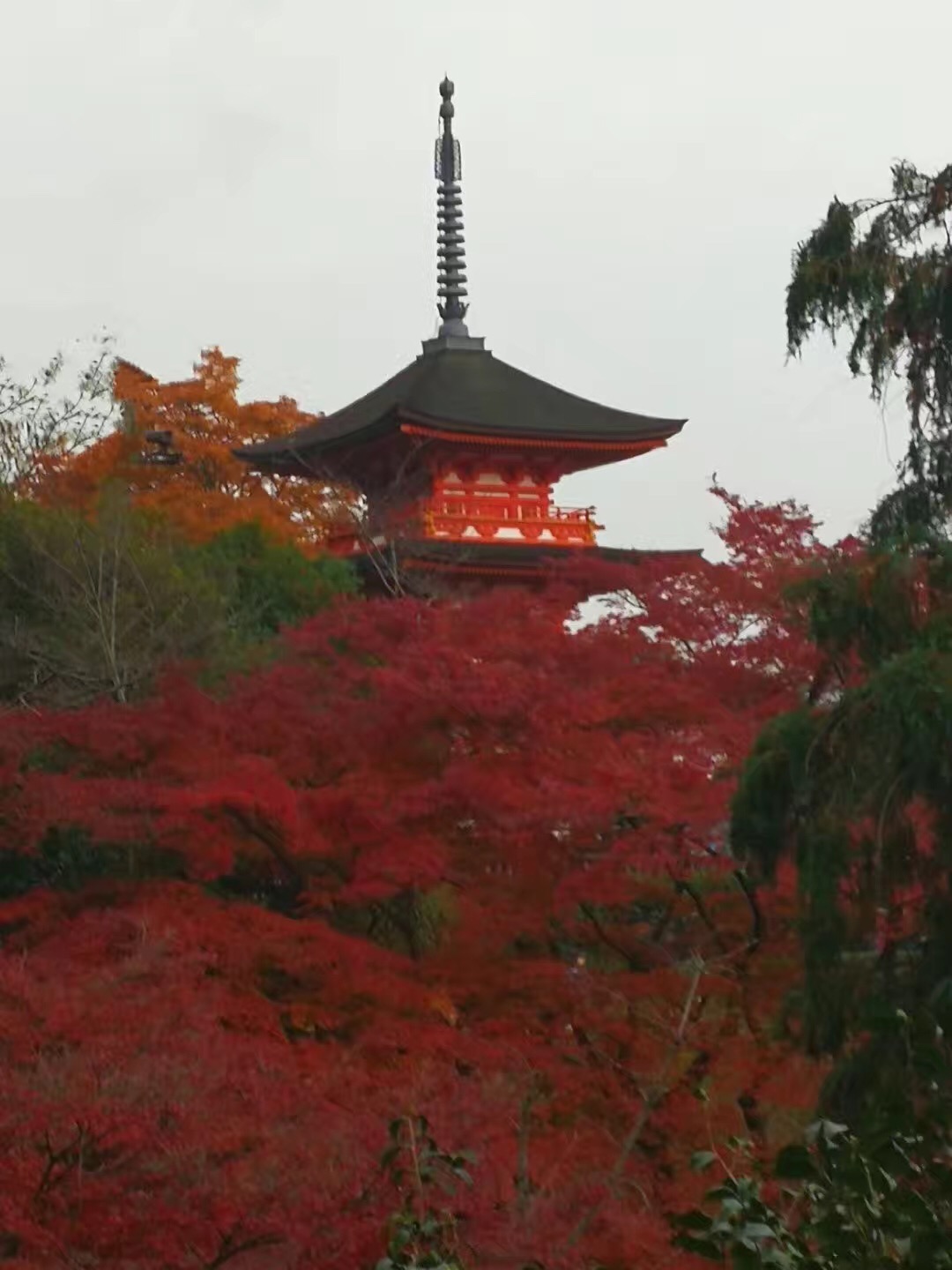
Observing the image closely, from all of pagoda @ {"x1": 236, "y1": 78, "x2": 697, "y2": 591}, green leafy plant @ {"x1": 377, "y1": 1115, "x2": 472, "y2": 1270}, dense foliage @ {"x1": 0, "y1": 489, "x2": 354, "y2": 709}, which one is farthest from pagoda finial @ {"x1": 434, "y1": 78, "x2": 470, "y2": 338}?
green leafy plant @ {"x1": 377, "y1": 1115, "x2": 472, "y2": 1270}

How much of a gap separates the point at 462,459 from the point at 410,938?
1285cm

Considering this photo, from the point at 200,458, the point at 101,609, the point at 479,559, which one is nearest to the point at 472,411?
the point at 479,559

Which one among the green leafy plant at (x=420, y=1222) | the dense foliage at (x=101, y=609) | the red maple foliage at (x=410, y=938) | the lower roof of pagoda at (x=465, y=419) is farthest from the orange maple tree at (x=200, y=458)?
the green leafy plant at (x=420, y=1222)

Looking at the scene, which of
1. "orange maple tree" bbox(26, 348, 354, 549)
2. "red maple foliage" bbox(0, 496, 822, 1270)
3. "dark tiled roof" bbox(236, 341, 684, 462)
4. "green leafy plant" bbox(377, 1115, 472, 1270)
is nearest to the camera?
"green leafy plant" bbox(377, 1115, 472, 1270)

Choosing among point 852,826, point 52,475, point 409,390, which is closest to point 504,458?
point 409,390

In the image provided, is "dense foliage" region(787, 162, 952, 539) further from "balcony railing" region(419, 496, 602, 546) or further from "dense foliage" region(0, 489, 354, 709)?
"balcony railing" region(419, 496, 602, 546)

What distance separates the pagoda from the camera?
898 inches

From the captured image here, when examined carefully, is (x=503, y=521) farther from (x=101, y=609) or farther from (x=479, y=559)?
(x=101, y=609)

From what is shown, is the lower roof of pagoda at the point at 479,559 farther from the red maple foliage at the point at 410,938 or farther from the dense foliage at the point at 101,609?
the red maple foliage at the point at 410,938

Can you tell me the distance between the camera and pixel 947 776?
7.20 meters

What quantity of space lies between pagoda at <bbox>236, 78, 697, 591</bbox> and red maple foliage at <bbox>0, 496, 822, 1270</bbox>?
10350 mm

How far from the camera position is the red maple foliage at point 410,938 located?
7422 millimetres

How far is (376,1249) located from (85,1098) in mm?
1158

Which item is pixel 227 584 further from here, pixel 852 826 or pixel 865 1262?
pixel 865 1262
